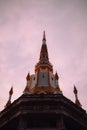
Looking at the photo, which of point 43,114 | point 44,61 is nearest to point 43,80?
point 44,61

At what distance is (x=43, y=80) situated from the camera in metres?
57.9

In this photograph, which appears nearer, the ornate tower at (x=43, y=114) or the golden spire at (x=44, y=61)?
the ornate tower at (x=43, y=114)

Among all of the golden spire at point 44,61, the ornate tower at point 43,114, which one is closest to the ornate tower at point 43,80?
the golden spire at point 44,61

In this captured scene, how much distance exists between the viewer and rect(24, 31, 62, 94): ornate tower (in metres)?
53.1

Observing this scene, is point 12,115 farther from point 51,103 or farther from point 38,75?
point 38,75

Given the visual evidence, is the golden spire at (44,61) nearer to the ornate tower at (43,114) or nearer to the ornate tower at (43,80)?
the ornate tower at (43,80)

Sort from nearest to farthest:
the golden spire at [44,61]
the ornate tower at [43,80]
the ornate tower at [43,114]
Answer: the ornate tower at [43,114]
the ornate tower at [43,80]
the golden spire at [44,61]

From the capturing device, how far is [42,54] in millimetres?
75625

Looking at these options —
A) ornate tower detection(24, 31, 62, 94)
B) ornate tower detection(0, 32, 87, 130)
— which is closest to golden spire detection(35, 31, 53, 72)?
ornate tower detection(24, 31, 62, 94)

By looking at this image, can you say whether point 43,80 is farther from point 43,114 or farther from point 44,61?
point 43,114

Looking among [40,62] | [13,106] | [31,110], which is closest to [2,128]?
[13,106]

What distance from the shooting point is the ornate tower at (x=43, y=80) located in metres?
53.1

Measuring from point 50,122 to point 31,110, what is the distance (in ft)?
12.3

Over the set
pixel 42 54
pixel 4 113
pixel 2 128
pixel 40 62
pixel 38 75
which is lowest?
pixel 2 128
